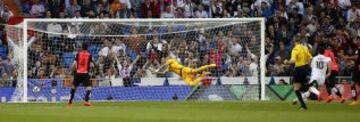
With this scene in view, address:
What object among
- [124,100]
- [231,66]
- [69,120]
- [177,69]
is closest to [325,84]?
[231,66]

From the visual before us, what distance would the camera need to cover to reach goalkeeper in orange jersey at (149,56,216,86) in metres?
26.5

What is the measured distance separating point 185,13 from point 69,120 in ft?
55.5

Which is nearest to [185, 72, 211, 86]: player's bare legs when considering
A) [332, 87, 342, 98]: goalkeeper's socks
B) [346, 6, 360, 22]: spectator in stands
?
[332, 87, 342, 98]: goalkeeper's socks

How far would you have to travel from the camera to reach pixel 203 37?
2778 centimetres

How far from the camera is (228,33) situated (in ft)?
91.1

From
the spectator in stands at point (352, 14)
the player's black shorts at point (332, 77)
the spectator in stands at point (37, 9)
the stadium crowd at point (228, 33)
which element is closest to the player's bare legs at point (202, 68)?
the stadium crowd at point (228, 33)

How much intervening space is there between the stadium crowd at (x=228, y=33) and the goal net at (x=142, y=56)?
0.04 metres

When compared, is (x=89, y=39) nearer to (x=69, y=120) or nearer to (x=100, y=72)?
(x=100, y=72)

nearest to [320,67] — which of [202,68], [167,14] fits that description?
[202,68]

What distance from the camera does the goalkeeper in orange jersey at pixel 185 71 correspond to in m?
26.5

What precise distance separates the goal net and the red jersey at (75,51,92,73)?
353cm

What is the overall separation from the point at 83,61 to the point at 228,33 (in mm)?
6730

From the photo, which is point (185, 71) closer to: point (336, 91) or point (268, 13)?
point (336, 91)

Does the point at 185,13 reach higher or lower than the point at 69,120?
higher
